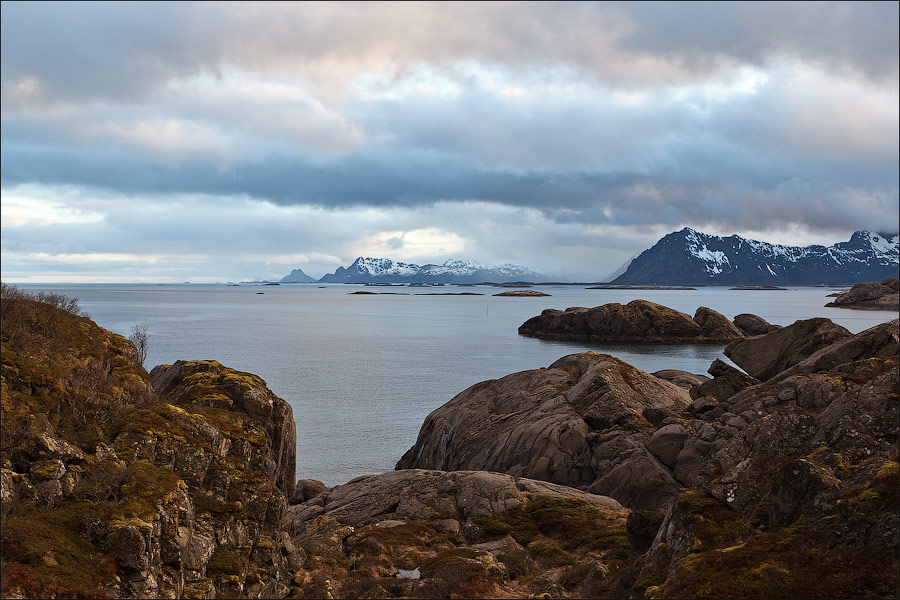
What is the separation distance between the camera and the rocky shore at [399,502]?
627 inches

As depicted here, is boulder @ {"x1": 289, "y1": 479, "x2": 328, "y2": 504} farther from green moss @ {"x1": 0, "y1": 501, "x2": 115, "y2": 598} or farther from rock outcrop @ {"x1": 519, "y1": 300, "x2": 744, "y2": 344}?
rock outcrop @ {"x1": 519, "y1": 300, "x2": 744, "y2": 344}

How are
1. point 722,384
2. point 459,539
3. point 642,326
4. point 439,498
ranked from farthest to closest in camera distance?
point 642,326 → point 722,384 → point 439,498 → point 459,539

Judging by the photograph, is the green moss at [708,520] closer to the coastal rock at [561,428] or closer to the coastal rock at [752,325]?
the coastal rock at [561,428]

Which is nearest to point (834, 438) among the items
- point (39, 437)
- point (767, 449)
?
point (767, 449)

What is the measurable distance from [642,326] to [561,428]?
11256 cm

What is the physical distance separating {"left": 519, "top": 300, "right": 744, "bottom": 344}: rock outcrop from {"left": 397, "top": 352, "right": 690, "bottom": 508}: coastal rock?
96122 mm

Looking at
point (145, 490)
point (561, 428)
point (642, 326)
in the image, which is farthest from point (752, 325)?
point (145, 490)

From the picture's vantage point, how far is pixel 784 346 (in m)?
50.4

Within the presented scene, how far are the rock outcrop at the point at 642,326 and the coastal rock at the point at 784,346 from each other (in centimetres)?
9166

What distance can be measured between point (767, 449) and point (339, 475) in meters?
33.9

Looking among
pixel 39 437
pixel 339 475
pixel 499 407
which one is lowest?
pixel 339 475

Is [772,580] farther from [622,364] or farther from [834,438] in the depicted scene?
[622,364]

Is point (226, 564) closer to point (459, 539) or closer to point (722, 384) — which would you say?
point (459, 539)

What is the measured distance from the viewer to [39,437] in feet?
58.1
